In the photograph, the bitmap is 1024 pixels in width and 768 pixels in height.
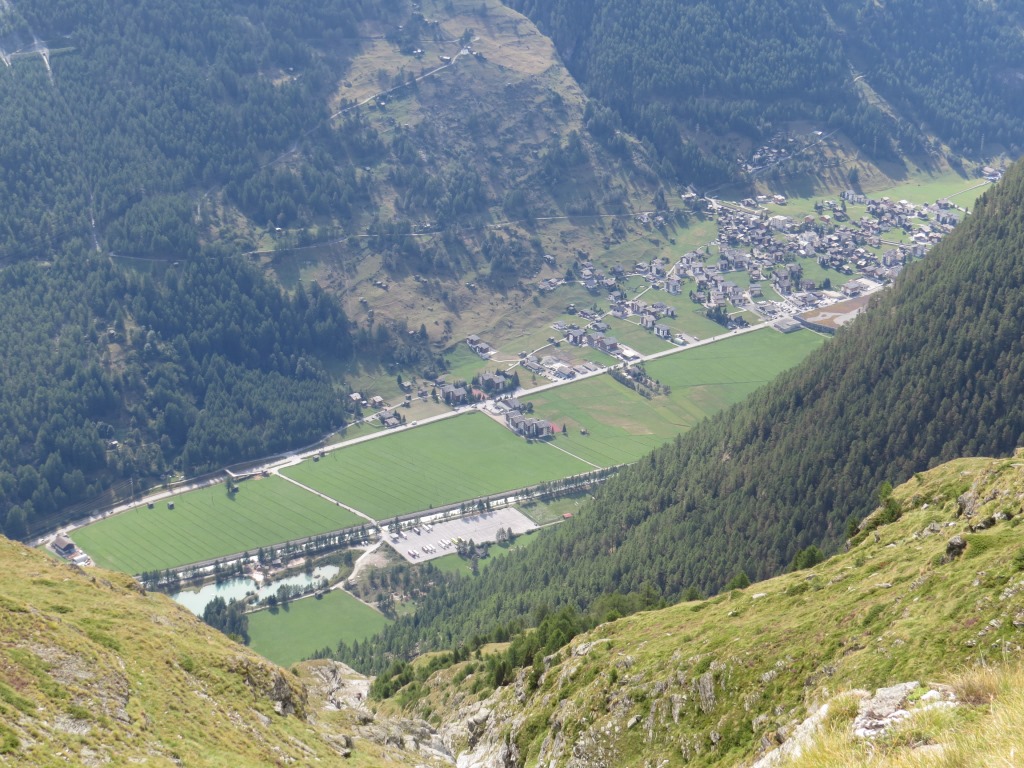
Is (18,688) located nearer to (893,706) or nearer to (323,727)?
(323,727)

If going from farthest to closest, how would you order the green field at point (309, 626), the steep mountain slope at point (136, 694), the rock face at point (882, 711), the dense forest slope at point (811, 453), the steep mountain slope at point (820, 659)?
the green field at point (309, 626), the dense forest slope at point (811, 453), the steep mountain slope at point (136, 694), the steep mountain slope at point (820, 659), the rock face at point (882, 711)

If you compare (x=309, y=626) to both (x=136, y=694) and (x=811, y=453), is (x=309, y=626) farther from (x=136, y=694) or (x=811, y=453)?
→ (x=136, y=694)

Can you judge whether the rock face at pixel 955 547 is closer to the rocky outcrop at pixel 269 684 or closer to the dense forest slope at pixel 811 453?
the rocky outcrop at pixel 269 684

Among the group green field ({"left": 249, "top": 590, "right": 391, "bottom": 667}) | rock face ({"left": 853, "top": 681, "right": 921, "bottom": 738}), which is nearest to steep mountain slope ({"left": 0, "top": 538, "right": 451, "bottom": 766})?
rock face ({"left": 853, "top": 681, "right": 921, "bottom": 738})

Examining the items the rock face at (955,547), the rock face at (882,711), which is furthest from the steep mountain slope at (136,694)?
the rock face at (955,547)

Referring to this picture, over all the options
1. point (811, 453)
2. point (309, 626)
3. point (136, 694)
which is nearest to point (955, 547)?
point (136, 694)

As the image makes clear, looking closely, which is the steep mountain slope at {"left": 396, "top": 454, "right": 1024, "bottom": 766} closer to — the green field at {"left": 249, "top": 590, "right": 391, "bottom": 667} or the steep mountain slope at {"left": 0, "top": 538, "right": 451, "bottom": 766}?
the steep mountain slope at {"left": 0, "top": 538, "right": 451, "bottom": 766}
